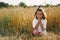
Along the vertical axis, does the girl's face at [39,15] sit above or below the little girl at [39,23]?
above

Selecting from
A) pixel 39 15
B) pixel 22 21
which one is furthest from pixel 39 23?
pixel 22 21

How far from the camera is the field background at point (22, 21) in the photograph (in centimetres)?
197

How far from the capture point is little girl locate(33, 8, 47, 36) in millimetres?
1938

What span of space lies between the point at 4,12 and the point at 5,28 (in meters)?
0.18

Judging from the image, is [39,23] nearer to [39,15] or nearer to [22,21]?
[39,15]

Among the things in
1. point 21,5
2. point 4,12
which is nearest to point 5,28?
point 4,12

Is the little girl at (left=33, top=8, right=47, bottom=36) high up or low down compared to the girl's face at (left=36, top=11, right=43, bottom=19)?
down

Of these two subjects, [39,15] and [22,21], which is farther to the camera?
[22,21]

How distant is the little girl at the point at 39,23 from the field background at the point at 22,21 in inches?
2.0

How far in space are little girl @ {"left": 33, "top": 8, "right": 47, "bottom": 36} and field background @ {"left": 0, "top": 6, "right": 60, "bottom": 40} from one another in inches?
2.0

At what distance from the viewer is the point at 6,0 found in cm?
210

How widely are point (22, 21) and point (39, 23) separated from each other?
204 millimetres

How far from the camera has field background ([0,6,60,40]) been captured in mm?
1968

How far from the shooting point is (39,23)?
195 centimetres
